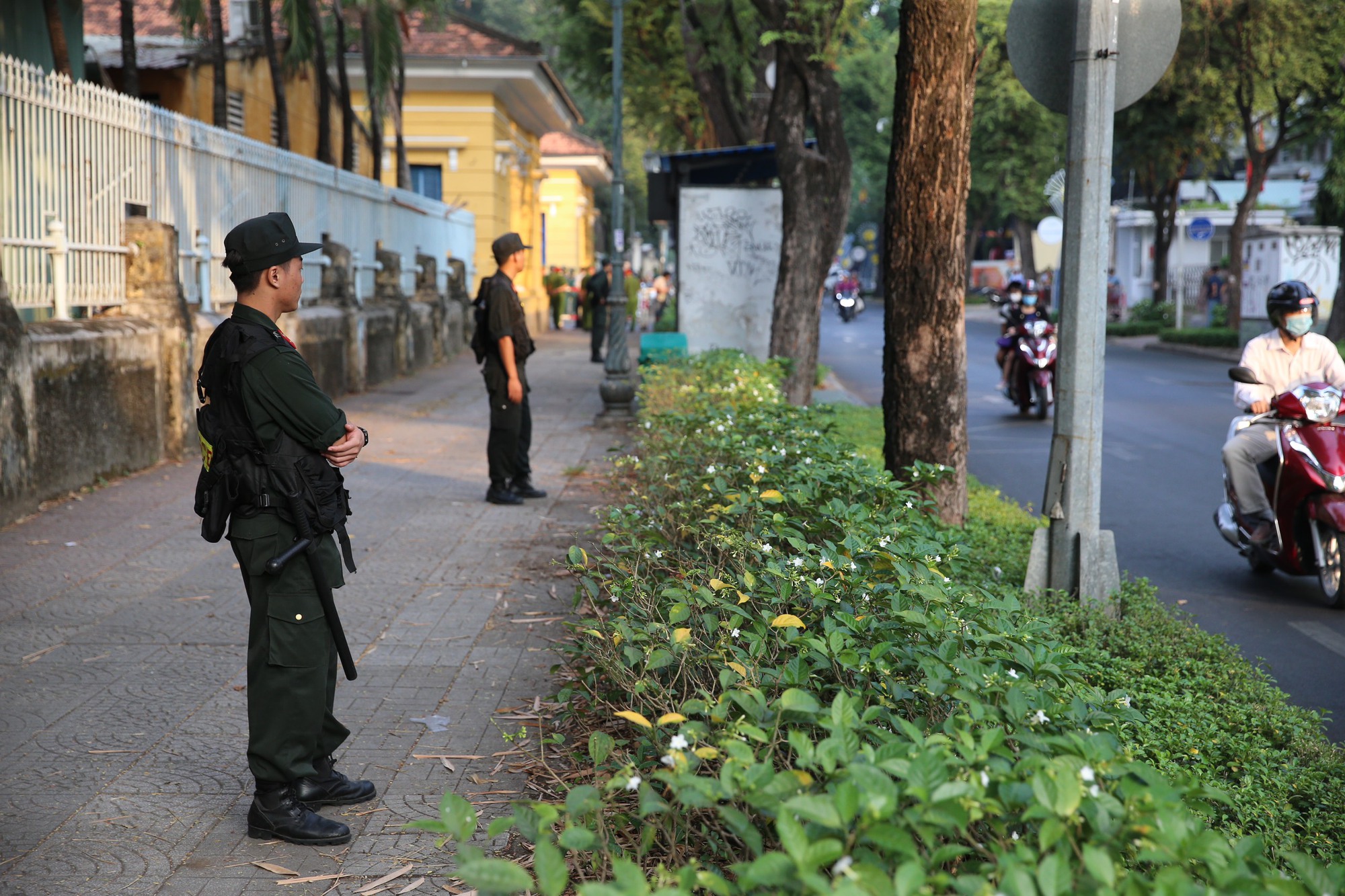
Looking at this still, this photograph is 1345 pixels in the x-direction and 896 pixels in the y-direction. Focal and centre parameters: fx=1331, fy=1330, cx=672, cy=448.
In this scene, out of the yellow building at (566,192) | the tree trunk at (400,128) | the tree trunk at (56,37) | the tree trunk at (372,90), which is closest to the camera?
the tree trunk at (56,37)

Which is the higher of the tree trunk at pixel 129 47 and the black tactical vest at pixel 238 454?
the tree trunk at pixel 129 47

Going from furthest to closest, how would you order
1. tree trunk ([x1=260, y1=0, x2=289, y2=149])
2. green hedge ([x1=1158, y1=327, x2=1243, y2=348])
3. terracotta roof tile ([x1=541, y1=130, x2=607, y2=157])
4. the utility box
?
terracotta roof tile ([x1=541, y1=130, x2=607, y2=157]) < the utility box < green hedge ([x1=1158, y1=327, x2=1243, y2=348]) < tree trunk ([x1=260, y1=0, x2=289, y2=149])

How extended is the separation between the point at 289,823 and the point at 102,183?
7.80 metres

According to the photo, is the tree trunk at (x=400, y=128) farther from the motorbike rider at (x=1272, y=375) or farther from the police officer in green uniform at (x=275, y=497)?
the police officer in green uniform at (x=275, y=497)

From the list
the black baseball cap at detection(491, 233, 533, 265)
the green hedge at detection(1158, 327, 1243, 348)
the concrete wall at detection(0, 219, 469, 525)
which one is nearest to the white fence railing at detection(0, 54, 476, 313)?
the concrete wall at detection(0, 219, 469, 525)

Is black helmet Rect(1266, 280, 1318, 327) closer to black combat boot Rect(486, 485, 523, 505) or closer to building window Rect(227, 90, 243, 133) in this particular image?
black combat boot Rect(486, 485, 523, 505)

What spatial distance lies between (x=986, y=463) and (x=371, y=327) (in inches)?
A: 357

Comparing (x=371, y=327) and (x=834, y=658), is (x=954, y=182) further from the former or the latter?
(x=371, y=327)

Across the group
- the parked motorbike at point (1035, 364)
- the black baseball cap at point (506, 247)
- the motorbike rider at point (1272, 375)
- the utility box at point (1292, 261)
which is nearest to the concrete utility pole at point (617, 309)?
the parked motorbike at point (1035, 364)

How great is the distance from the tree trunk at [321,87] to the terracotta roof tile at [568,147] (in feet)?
85.7

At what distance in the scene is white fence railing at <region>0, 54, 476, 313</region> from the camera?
8.88 metres

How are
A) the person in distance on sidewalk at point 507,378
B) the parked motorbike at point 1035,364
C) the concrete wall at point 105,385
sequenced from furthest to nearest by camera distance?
the parked motorbike at point 1035,364 → the person in distance on sidewalk at point 507,378 → the concrete wall at point 105,385

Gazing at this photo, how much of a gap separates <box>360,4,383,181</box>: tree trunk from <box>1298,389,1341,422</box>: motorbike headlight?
19.0m

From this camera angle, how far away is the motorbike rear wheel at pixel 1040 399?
620 inches
